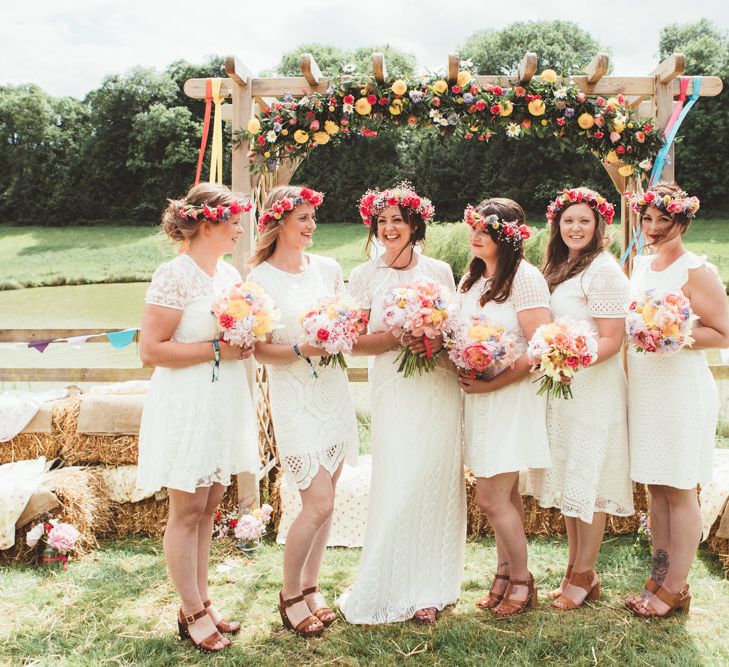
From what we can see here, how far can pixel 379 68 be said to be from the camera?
477cm

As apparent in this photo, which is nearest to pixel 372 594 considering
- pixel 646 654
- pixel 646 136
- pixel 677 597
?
pixel 646 654

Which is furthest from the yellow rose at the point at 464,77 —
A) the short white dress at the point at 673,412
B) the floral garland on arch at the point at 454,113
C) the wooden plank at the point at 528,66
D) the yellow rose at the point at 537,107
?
the short white dress at the point at 673,412

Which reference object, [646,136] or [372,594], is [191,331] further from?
[646,136]

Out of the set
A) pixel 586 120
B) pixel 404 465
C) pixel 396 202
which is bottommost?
pixel 404 465

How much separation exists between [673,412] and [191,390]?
2675 millimetres

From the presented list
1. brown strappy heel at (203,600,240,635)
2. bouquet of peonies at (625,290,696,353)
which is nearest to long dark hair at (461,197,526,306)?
bouquet of peonies at (625,290,696,353)

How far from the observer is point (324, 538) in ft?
12.5

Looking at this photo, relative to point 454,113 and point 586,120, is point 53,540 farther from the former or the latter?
point 586,120

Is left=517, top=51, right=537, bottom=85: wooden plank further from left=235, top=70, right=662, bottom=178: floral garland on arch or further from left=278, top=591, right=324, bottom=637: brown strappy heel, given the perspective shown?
left=278, top=591, right=324, bottom=637: brown strappy heel

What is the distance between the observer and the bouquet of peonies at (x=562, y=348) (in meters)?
3.23

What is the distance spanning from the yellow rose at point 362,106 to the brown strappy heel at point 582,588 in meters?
3.48

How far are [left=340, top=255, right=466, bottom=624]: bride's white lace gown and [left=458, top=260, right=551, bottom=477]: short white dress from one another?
191 millimetres

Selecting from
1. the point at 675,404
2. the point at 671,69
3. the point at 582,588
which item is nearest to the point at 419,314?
the point at 675,404

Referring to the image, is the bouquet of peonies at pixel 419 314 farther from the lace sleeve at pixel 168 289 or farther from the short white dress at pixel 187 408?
the lace sleeve at pixel 168 289
